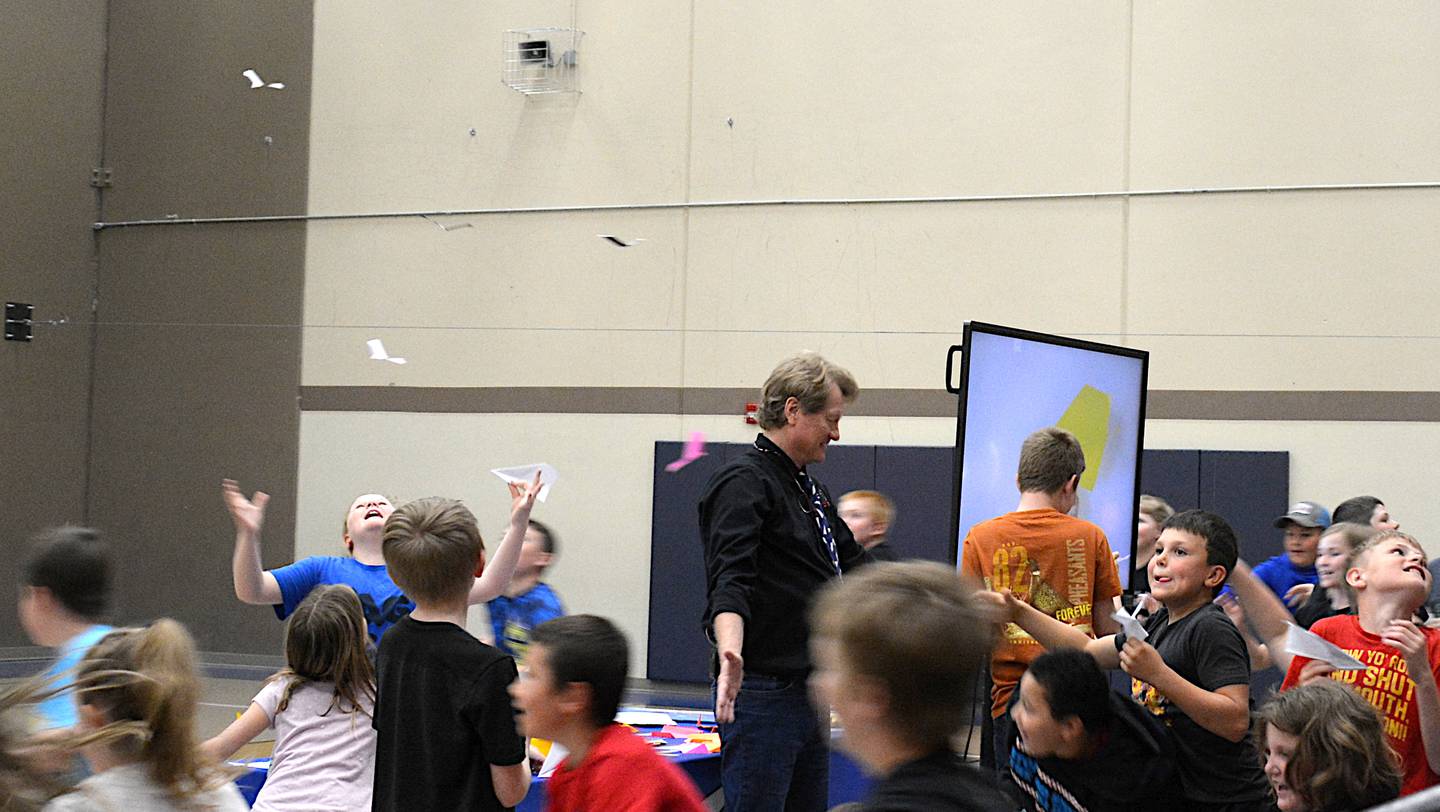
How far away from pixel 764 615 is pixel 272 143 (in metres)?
9.55

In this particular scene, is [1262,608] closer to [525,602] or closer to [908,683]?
[525,602]

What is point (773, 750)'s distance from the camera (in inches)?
150

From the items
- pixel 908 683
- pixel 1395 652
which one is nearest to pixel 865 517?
pixel 1395 652

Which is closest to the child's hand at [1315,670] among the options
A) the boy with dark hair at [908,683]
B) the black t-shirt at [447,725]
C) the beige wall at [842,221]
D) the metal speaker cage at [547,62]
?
the black t-shirt at [447,725]

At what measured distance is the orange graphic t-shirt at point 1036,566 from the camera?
401 cm

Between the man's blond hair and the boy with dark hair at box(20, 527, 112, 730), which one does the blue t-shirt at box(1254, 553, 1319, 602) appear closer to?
the man's blond hair

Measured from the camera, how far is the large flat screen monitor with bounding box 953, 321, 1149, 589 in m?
4.31

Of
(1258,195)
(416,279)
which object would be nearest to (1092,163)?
(1258,195)

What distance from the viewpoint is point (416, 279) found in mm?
11633

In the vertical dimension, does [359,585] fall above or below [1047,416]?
below

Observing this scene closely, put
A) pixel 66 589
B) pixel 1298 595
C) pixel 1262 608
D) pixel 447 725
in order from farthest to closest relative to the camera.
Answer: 1. pixel 1298 595
2. pixel 1262 608
3. pixel 66 589
4. pixel 447 725

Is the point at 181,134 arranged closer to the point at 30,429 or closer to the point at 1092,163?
the point at 30,429

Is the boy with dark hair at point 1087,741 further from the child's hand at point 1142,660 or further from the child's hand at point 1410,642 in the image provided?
the child's hand at point 1410,642

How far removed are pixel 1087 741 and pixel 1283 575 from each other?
386 centimetres
